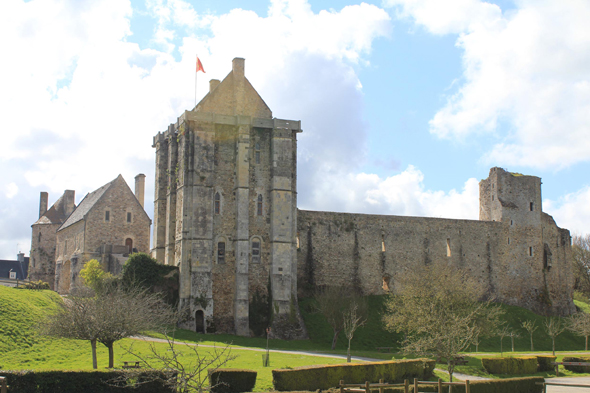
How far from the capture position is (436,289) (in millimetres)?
35125

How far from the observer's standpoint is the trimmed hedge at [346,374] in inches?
838

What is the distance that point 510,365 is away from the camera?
94.8 feet

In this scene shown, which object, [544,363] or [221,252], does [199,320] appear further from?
[544,363]

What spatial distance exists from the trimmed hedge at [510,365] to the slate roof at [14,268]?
206 ft

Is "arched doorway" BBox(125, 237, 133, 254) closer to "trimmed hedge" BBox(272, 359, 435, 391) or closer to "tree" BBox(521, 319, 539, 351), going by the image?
"trimmed hedge" BBox(272, 359, 435, 391)

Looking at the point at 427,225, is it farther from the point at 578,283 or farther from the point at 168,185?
the point at 578,283

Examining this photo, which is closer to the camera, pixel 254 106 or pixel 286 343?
pixel 286 343

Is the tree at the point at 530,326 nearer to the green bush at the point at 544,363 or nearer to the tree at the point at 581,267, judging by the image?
the green bush at the point at 544,363

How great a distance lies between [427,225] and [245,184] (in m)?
16.2

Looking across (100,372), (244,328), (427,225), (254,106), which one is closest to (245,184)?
(254,106)

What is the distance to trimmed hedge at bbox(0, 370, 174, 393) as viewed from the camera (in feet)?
60.9

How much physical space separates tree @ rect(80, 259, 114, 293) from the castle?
3702 mm

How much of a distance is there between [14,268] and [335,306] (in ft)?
180

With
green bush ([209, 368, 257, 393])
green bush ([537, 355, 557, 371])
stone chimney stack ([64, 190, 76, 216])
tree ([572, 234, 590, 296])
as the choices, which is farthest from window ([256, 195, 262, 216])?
tree ([572, 234, 590, 296])
